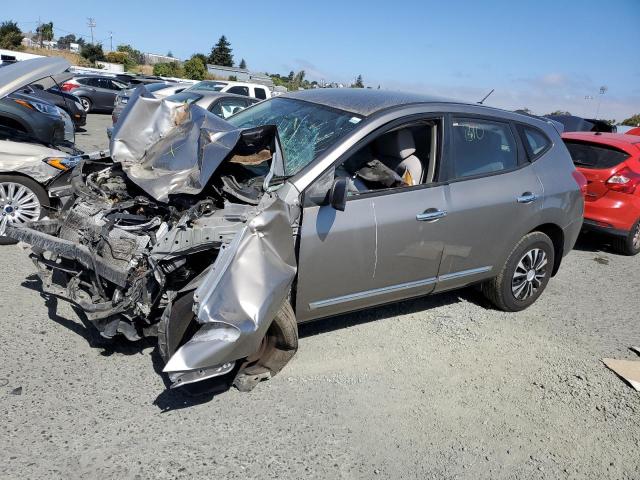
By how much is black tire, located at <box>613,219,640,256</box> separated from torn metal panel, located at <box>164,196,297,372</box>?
6067 millimetres

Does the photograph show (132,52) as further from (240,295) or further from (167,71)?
(240,295)

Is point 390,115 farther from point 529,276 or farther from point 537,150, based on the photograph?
point 529,276

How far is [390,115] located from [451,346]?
196 centimetres

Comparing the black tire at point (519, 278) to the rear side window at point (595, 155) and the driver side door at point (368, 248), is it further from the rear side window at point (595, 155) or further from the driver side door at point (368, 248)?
the rear side window at point (595, 155)

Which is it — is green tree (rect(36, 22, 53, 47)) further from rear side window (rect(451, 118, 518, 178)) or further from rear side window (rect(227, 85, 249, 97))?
rear side window (rect(451, 118, 518, 178))

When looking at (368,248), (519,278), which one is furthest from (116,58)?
(368,248)

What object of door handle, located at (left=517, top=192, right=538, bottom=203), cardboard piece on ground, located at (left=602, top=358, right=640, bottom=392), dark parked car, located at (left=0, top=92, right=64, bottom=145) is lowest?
cardboard piece on ground, located at (left=602, top=358, right=640, bottom=392)

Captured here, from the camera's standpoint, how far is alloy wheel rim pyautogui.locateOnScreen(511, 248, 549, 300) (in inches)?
186

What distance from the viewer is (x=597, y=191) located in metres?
6.97

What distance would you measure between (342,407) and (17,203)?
3906mm

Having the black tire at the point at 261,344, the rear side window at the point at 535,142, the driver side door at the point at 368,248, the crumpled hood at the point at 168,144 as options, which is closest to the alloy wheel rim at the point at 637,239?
the rear side window at the point at 535,142

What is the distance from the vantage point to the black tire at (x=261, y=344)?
10.0ft

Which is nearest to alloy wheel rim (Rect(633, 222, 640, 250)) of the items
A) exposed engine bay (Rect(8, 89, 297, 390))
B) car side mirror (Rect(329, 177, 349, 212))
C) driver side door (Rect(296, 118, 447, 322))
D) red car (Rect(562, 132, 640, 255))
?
red car (Rect(562, 132, 640, 255))

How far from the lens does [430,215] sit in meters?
3.80
